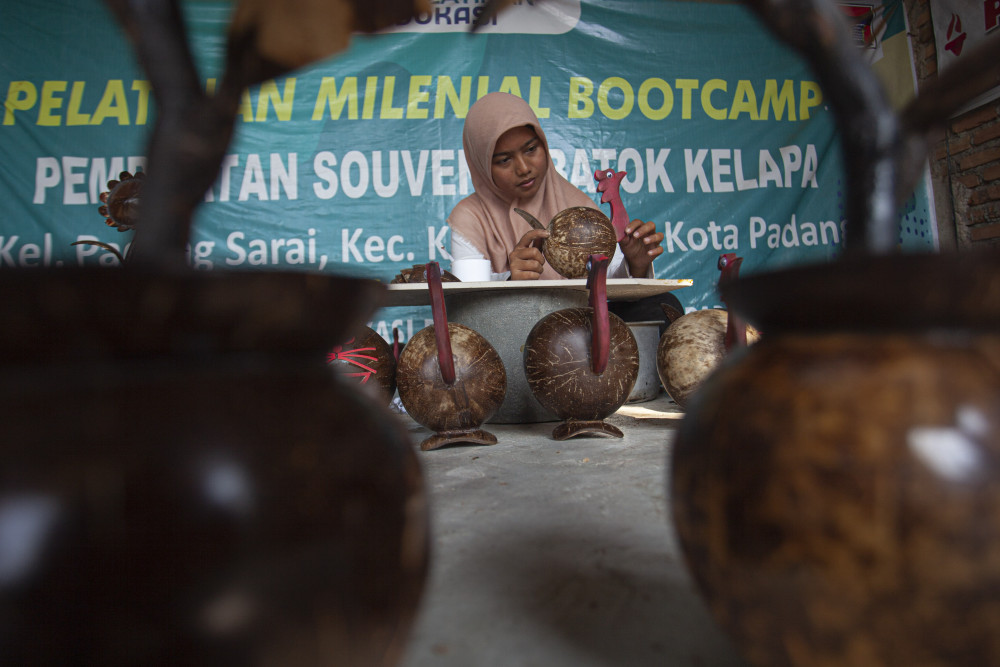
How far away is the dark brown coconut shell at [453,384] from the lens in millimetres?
1841

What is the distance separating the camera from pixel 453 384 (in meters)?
1.84

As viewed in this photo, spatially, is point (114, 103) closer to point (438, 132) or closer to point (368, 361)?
point (438, 132)

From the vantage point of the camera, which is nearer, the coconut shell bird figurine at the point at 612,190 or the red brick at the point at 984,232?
the coconut shell bird figurine at the point at 612,190

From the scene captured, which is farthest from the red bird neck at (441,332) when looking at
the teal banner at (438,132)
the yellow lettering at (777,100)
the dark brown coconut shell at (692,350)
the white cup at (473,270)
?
the yellow lettering at (777,100)

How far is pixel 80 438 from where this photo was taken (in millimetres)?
307

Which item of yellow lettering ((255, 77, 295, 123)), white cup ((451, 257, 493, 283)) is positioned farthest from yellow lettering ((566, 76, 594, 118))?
white cup ((451, 257, 493, 283))

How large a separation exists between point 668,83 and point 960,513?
14.7 feet

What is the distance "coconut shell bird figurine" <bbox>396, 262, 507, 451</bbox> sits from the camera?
1.83m

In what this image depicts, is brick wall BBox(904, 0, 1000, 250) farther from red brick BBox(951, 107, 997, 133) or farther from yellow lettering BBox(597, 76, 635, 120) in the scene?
yellow lettering BBox(597, 76, 635, 120)

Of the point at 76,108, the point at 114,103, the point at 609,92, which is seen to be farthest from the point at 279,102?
the point at 609,92

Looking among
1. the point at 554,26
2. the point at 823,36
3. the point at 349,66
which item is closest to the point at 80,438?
the point at 823,36

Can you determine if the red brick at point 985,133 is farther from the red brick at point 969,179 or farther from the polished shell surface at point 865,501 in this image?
the polished shell surface at point 865,501

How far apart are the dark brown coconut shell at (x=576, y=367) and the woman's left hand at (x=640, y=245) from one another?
846mm

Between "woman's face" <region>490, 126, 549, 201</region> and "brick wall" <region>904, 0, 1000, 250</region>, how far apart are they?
10.4 feet
